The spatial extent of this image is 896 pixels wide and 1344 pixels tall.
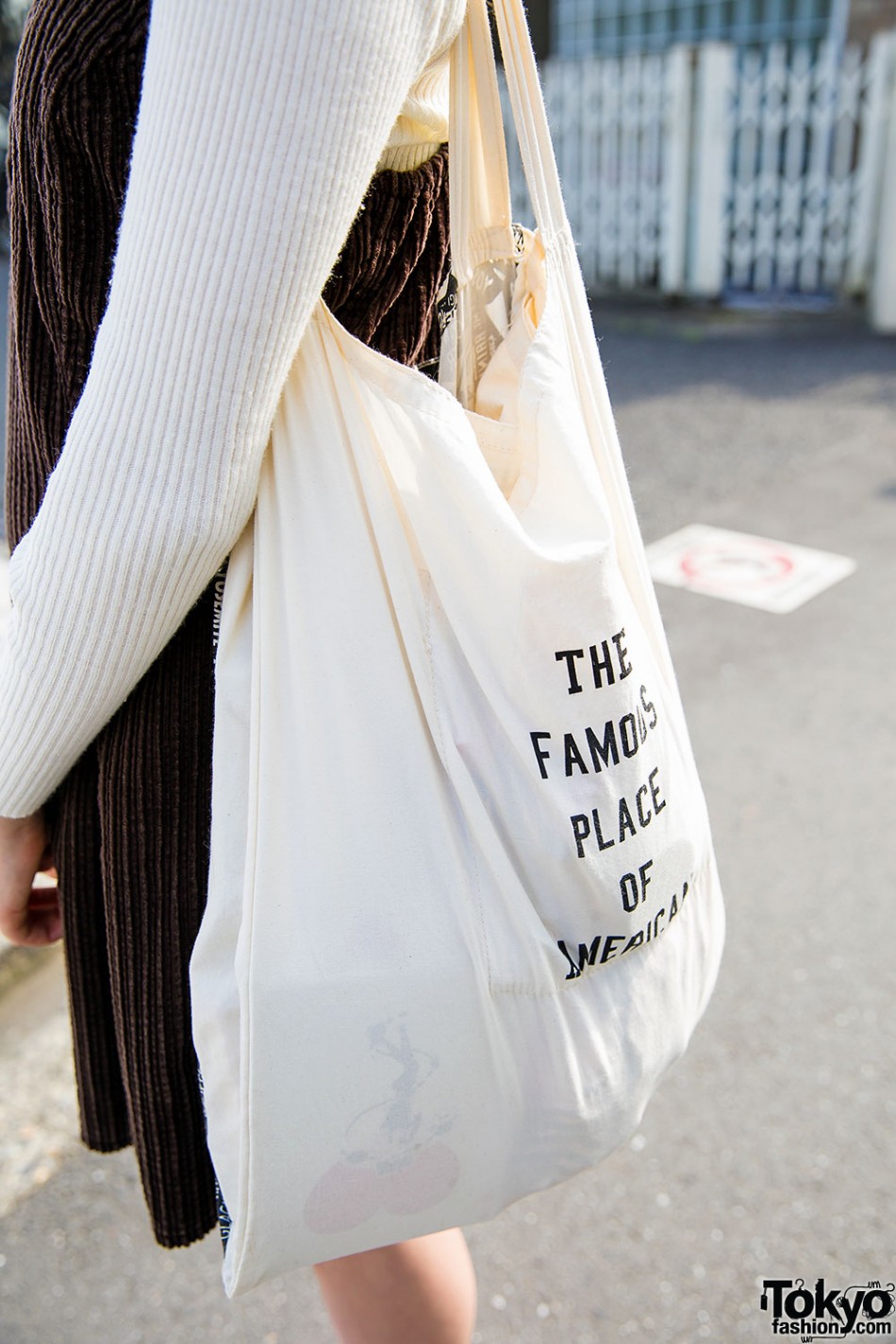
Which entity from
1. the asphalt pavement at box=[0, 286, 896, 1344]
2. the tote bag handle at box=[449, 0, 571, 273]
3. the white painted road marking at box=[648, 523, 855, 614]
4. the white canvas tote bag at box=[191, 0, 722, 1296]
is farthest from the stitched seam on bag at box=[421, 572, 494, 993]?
the white painted road marking at box=[648, 523, 855, 614]

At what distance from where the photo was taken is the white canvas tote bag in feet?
2.84

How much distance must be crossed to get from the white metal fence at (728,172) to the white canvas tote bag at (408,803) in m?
7.21

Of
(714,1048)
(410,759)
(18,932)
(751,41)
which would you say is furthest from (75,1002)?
(751,41)

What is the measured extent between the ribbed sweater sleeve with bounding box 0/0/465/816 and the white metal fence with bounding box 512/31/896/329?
7.26 m

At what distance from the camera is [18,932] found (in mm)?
1190

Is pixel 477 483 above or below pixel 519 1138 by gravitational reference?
above

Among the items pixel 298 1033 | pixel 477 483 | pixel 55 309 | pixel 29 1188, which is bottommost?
pixel 29 1188

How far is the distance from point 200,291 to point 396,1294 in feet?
3.12

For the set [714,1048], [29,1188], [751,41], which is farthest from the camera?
[751,41]

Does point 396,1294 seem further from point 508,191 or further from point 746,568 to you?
point 746,568

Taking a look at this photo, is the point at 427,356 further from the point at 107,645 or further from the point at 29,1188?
the point at 29,1188

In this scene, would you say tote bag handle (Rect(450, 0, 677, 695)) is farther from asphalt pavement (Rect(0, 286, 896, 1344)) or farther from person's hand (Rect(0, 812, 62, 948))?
asphalt pavement (Rect(0, 286, 896, 1344))

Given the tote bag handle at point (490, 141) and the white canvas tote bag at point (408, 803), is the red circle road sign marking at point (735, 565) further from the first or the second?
the white canvas tote bag at point (408, 803)

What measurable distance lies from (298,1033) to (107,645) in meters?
0.33
